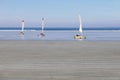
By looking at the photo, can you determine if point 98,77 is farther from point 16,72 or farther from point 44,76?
point 16,72

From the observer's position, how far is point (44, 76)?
1605cm

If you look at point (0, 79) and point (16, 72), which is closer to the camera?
point (0, 79)

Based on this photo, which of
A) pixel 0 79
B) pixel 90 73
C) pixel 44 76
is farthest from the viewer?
pixel 90 73

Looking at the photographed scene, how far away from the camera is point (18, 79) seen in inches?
599

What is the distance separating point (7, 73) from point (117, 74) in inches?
181

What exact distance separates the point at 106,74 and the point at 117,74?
1.47 feet

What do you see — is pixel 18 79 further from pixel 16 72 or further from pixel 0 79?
pixel 16 72

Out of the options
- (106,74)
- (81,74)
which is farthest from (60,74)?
(106,74)

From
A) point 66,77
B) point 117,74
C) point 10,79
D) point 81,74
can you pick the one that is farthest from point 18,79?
point 117,74

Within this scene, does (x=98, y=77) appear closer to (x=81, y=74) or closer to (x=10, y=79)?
(x=81, y=74)

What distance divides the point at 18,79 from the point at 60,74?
7.29 ft

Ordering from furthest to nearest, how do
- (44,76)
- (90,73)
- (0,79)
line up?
(90,73), (44,76), (0,79)

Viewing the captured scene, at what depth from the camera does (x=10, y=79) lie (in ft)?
49.9

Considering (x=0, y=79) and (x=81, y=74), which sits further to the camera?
(x=81, y=74)
